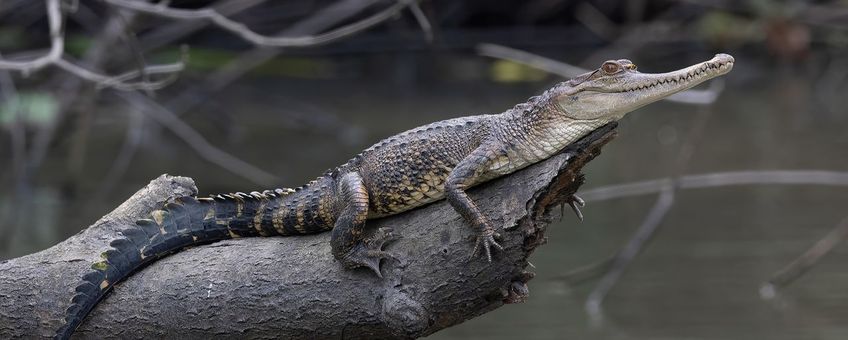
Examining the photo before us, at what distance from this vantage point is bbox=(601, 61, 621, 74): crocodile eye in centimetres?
384

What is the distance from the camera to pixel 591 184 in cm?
1024

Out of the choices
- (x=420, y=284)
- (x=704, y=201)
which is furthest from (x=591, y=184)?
(x=420, y=284)

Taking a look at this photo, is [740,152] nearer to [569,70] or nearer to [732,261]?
[732,261]

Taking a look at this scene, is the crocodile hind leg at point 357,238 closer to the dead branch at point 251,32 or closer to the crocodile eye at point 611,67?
the crocodile eye at point 611,67

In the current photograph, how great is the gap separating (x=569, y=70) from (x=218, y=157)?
4.90 metres

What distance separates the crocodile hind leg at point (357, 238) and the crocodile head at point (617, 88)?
724mm

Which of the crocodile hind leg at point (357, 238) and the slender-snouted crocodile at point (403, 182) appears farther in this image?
the crocodile hind leg at point (357, 238)

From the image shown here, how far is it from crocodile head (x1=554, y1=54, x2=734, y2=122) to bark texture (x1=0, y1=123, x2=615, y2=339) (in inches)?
3.4

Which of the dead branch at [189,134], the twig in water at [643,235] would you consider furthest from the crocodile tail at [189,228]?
the dead branch at [189,134]

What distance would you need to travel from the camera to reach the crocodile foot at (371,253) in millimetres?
3926

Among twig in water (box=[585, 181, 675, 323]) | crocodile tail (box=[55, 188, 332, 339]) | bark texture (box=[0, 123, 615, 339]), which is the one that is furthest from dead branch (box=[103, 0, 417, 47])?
bark texture (box=[0, 123, 615, 339])

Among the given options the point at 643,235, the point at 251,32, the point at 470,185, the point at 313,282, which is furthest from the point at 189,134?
the point at 470,185

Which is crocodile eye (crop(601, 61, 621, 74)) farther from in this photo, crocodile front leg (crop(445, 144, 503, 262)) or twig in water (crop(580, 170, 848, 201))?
twig in water (crop(580, 170, 848, 201))

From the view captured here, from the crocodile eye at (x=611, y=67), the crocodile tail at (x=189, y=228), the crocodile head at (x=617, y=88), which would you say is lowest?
the crocodile head at (x=617, y=88)
